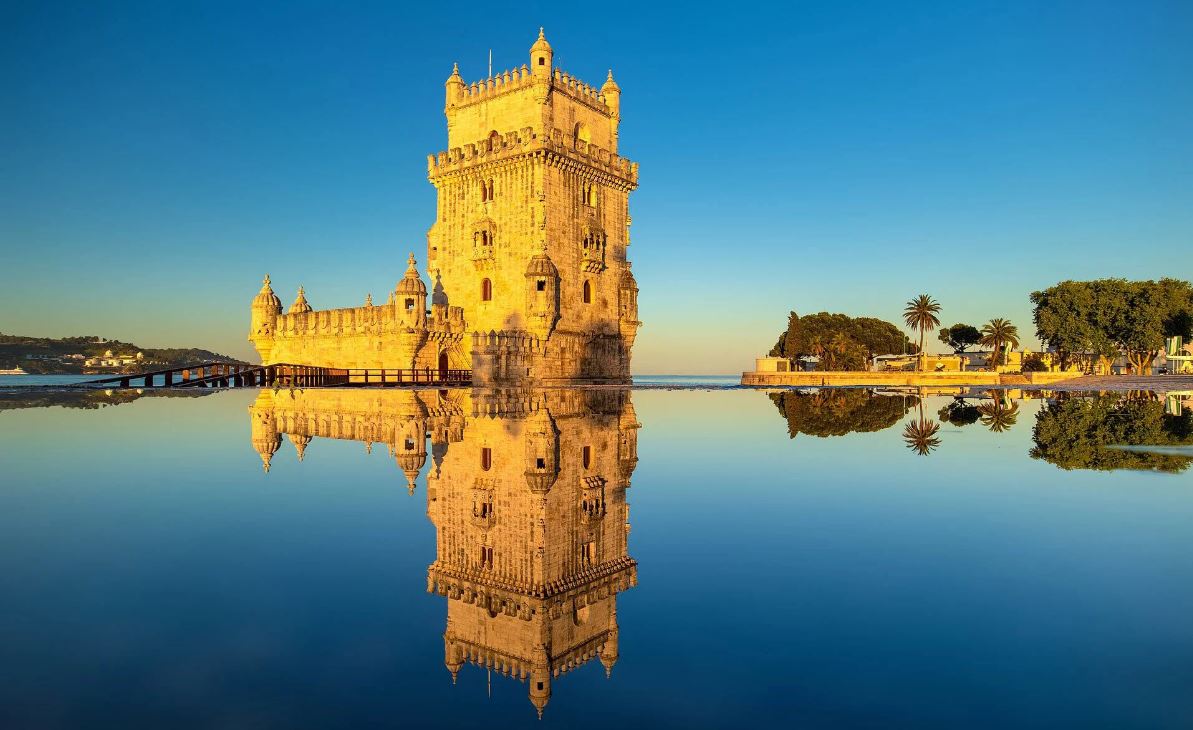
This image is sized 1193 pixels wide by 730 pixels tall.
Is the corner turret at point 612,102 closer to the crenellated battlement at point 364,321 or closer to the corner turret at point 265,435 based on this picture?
the crenellated battlement at point 364,321

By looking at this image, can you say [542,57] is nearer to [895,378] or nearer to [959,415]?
[959,415]

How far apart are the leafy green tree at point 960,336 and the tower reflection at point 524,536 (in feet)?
274

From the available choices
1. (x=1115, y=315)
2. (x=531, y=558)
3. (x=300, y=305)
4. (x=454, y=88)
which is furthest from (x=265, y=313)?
(x=1115, y=315)

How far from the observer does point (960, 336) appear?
8781 centimetres

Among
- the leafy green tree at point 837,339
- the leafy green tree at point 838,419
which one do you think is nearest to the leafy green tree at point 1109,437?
the leafy green tree at point 838,419

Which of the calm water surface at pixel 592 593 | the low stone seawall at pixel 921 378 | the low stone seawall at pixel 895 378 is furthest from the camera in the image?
the low stone seawall at pixel 895 378

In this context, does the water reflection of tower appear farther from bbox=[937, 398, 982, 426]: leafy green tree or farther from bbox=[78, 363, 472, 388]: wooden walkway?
bbox=[78, 363, 472, 388]: wooden walkway

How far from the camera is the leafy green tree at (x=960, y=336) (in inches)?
3418

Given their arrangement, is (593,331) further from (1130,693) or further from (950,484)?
(1130,693)

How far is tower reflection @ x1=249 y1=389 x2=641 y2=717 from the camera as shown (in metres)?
4.45

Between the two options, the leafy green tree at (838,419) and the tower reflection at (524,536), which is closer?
the tower reflection at (524,536)

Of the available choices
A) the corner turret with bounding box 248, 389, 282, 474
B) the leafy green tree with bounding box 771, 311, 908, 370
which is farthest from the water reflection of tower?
the leafy green tree with bounding box 771, 311, 908, 370

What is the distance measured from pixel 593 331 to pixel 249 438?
28028mm

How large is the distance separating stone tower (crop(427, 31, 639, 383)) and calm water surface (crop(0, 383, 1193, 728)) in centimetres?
2718
